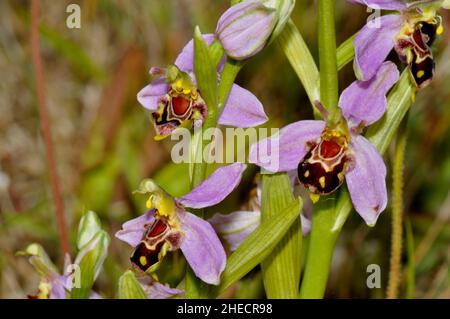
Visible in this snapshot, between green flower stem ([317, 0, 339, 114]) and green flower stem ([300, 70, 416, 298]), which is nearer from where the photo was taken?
green flower stem ([317, 0, 339, 114])

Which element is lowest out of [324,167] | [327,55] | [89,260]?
[89,260]

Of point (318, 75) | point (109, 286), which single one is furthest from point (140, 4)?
point (318, 75)

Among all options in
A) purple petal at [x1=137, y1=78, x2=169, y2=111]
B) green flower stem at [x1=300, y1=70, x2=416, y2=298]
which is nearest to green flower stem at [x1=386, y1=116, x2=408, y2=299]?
green flower stem at [x1=300, y1=70, x2=416, y2=298]

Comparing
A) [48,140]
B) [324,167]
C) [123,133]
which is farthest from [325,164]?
[123,133]

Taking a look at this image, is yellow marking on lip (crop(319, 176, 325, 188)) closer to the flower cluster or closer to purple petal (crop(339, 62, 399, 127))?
the flower cluster

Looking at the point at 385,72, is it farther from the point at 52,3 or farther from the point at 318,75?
the point at 52,3

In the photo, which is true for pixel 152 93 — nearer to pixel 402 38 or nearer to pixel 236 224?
pixel 236 224
